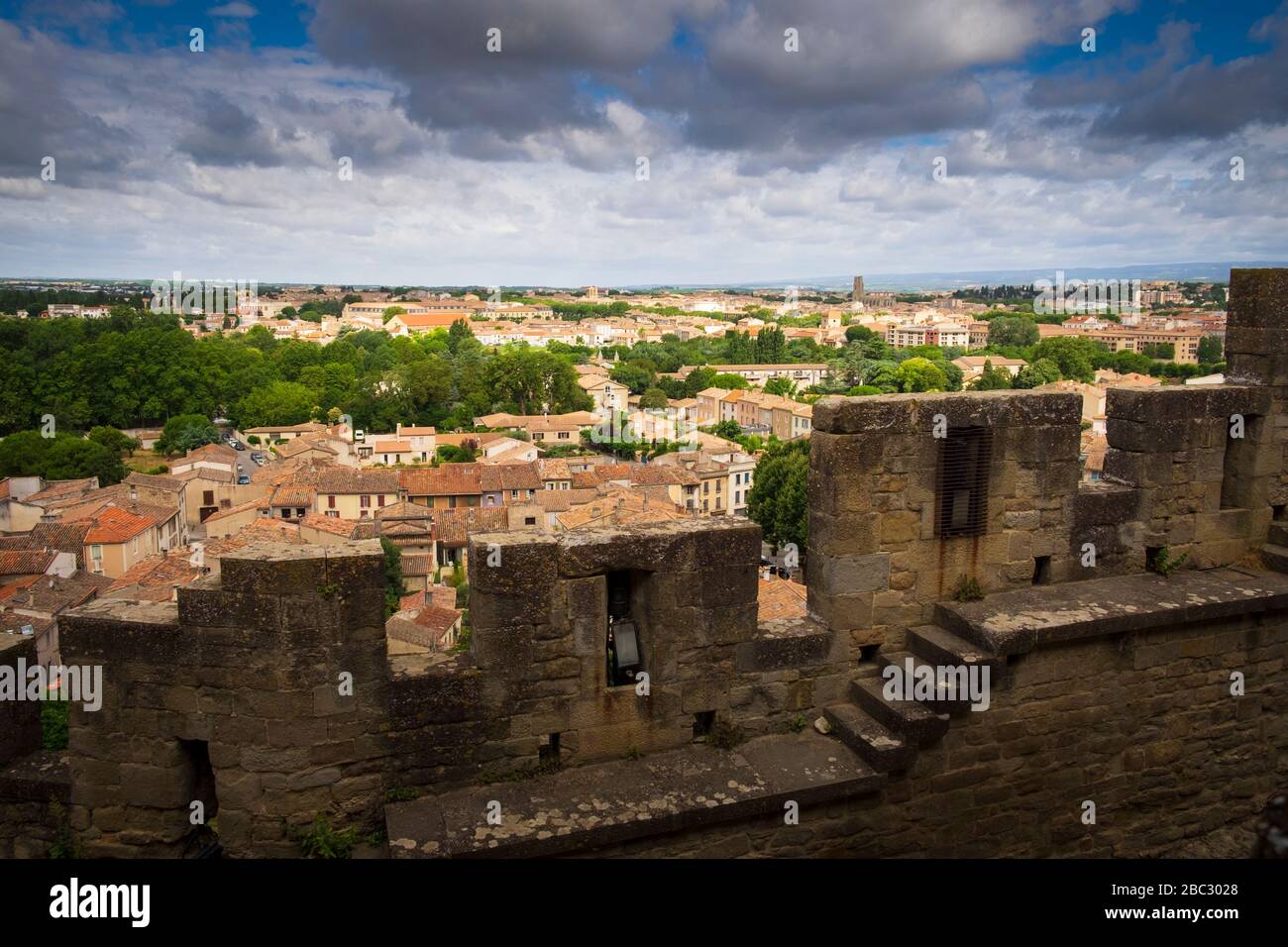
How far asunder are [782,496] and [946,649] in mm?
33358

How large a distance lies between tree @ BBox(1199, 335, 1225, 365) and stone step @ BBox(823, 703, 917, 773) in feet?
351

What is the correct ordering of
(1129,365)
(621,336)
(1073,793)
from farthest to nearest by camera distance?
(621,336)
(1129,365)
(1073,793)

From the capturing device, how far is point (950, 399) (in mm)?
6066

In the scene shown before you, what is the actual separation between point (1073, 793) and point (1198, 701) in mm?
1229

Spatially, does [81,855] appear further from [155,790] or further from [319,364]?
[319,364]

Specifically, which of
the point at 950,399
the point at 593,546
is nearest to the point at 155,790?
the point at 593,546

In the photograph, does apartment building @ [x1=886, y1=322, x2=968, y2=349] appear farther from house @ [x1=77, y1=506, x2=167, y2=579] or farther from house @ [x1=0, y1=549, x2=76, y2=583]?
house @ [x1=0, y1=549, x2=76, y2=583]

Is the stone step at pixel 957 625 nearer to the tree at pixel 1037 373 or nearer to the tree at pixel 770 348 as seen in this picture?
the tree at pixel 1037 373

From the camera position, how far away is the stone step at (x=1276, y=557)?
7.05 metres

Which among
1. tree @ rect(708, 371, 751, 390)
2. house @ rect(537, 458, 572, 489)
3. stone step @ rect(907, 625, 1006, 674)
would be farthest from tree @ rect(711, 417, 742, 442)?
stone step @ rect(907, 625, 1006, 674)

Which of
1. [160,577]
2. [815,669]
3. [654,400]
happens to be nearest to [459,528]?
[160,577]

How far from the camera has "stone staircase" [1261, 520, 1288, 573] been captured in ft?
23.2

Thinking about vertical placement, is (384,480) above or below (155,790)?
below

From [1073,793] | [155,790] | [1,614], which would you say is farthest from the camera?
[1,614]
